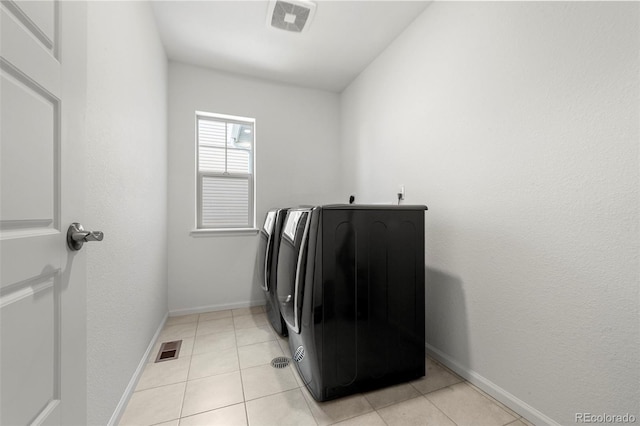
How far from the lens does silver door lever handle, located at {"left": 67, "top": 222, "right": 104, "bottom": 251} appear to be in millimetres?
710

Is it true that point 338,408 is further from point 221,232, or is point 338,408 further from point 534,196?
point 221,232

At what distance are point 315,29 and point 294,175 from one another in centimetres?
152

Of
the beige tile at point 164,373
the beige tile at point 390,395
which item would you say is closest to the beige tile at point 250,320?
the beige tile at point 164,373

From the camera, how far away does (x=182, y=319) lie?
262cm

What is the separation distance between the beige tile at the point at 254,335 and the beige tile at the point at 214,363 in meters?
0.15

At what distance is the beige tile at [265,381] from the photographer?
1.53 meters

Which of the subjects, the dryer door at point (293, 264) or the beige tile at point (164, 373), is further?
the beige tile at point (164, 373)

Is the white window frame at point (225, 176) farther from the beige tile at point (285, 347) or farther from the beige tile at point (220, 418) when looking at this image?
the beige tile at point (220, 418)

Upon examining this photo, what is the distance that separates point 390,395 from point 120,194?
77.0 inches

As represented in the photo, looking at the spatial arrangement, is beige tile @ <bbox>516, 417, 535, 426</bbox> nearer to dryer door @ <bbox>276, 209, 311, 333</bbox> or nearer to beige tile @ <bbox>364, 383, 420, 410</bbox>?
beige tile @ <bbox>364, 383, 420, 410</bbox>

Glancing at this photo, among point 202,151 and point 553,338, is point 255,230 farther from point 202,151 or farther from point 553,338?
point 553,338

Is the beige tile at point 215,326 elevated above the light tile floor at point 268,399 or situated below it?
below

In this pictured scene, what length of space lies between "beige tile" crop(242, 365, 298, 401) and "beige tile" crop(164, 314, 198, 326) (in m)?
1.16

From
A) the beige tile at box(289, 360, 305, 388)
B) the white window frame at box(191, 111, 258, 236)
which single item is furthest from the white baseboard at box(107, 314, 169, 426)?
the white window frame at box(191, 111, 258, 236)
